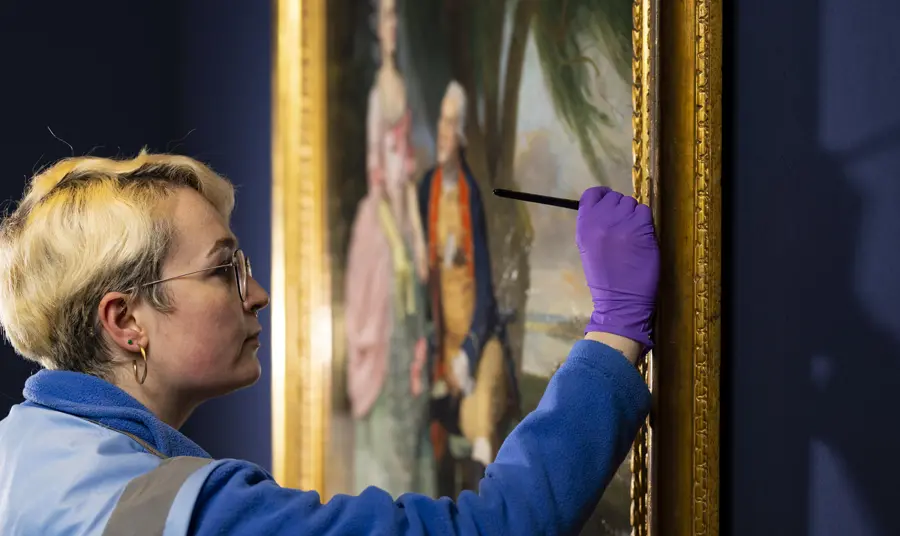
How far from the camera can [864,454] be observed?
945 millimetres

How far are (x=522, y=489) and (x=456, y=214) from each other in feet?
1.91

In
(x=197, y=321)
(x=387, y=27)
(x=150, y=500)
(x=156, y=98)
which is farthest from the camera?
(x=156, y=98)

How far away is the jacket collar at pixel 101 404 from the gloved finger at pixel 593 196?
54 centimetres

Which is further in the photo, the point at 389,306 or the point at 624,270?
the point at 389,306

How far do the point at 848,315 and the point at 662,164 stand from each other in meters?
0.25

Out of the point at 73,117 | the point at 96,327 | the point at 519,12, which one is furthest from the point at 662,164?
the point at 73,117

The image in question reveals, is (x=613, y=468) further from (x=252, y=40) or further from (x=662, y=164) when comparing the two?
(x=252, y=40)

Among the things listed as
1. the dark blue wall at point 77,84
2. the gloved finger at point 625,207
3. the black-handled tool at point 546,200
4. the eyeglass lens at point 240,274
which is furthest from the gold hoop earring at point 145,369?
the dark blue wall at point 77,84

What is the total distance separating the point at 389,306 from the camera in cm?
157

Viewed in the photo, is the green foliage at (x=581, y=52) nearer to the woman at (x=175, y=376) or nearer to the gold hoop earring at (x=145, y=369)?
the woman at (x=175, y=376)

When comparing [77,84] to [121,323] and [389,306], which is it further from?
[121,323]

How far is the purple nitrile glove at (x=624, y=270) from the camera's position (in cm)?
100

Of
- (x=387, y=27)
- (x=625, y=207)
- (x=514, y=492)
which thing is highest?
(x=387, y=27)

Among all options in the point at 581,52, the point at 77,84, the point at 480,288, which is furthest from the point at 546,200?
the point at 77,84
